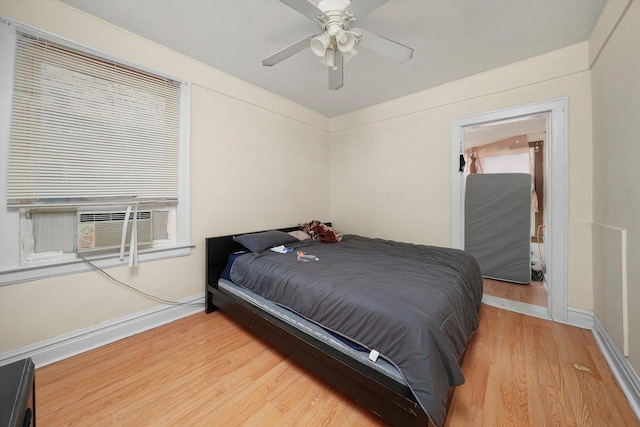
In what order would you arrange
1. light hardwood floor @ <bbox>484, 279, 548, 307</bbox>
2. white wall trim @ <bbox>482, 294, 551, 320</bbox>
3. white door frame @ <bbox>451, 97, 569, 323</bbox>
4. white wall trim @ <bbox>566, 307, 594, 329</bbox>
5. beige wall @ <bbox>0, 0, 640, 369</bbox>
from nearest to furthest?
beige wall @ <bbox>0, 0, 640, 369</bbox> < white wall trim @ <bbox>566, 307, 594, 329</bbox> < white door frame @ <bbox>451, 97, 569, 323</bbox> < white wall trim @ <bbox>482, 294, 551, 320</bbox> < light hardwood floor @ <bbox>484, 279, 548, 307</bbox>

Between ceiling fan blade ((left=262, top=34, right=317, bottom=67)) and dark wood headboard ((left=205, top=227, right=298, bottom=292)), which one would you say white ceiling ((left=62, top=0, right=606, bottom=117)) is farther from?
dark wood headboard ((left=205, top=227, right=298, bottom=292))

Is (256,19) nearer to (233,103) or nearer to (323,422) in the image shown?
(233,103)

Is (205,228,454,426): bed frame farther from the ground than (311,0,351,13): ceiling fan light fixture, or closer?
closer

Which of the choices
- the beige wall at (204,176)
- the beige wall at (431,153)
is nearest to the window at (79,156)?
the beige wall at (204,176)

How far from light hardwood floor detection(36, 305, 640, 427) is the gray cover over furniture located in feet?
4.21

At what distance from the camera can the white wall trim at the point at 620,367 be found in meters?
1.33

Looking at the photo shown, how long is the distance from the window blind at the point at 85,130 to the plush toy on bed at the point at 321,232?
172cm

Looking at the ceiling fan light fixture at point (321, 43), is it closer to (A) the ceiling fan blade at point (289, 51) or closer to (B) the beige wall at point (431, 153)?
(A) the ceiling fan blade at point (289, 51)

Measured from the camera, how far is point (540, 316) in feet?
7.82

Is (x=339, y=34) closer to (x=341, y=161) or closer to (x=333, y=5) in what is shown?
(x=333, y=5)

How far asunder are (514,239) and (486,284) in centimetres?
73

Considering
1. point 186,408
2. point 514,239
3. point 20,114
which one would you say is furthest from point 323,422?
point 514,239

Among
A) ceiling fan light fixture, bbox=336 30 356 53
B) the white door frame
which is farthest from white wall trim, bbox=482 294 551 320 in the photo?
ceiling fan light fixture, bbox=336 30 356 53

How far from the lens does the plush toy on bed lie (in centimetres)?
312
